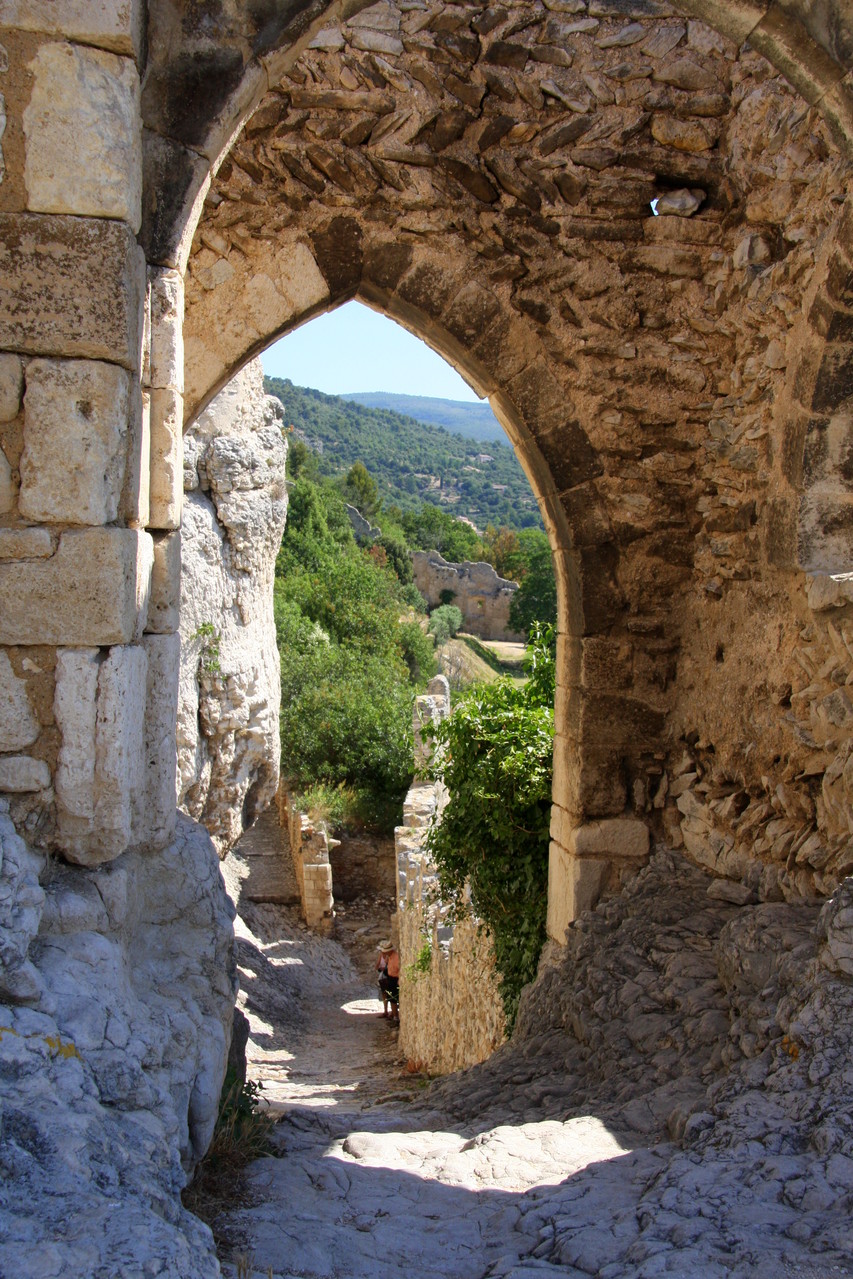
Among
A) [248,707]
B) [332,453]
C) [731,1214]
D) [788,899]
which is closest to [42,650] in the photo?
[731,1214]

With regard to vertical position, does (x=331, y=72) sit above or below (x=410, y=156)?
above

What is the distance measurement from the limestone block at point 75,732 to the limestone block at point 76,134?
103 cm

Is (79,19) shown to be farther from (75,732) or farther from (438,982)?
(438,982)

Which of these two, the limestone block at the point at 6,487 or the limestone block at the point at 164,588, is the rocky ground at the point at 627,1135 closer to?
the limestone block at the point at 164,588

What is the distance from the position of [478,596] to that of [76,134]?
3249cm

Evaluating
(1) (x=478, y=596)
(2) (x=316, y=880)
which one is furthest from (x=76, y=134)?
(1) (x=478, y=596)

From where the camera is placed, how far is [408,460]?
86.2 metres

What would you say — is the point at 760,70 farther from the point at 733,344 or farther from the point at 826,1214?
the point at 826,1214

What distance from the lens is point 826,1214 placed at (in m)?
2.03

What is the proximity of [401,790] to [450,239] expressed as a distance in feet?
39.6

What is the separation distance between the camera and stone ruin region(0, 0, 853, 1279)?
7.39ft

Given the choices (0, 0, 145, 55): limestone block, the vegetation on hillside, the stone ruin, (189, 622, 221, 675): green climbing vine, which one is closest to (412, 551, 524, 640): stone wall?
the vegetation on hillside

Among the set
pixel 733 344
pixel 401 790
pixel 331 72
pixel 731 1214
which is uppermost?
pixel 331 72

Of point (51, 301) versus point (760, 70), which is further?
point (760, 70)
